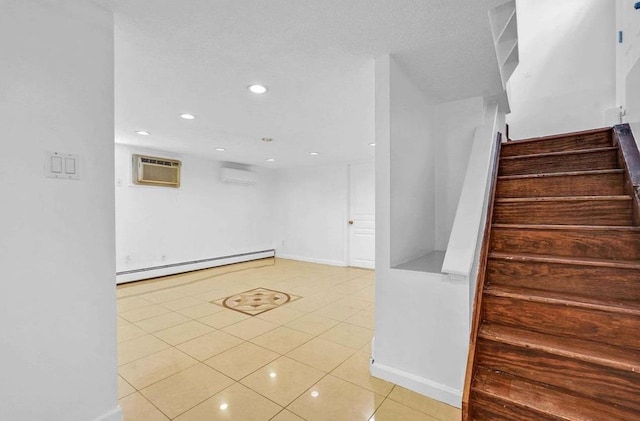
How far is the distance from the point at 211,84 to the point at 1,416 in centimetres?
226

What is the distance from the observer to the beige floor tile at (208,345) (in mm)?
2355

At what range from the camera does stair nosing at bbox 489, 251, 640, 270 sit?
1.49 metres

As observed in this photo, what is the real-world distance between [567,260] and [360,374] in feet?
4.93

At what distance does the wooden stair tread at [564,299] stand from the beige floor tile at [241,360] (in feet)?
5.56

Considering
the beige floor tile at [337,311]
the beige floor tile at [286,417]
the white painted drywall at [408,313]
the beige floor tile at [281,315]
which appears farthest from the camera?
the beige floor tile at [337,311]

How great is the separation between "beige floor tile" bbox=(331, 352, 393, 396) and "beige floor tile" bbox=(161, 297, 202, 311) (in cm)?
229

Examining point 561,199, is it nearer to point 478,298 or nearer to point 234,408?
point 478,298

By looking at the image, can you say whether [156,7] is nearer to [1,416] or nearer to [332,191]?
[1,416]

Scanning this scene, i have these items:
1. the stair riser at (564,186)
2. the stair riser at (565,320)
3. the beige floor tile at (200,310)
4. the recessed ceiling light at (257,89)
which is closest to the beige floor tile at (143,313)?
the beige floor tile at (200,310)

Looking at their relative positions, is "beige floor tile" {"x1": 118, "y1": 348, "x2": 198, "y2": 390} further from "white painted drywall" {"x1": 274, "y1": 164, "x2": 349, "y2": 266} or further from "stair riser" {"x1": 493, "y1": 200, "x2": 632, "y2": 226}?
"white painted drywall" {"x1": 274, "y1": 164, "x2": 349, "y2": 266}

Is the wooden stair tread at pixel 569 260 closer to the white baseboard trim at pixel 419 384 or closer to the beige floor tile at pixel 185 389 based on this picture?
the white baseboard trim at pixel 419 384

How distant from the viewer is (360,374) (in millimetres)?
2037

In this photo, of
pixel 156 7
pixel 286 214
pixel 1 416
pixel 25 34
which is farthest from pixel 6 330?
pixel 286 214

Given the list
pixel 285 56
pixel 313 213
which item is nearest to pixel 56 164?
pixel 285 56
